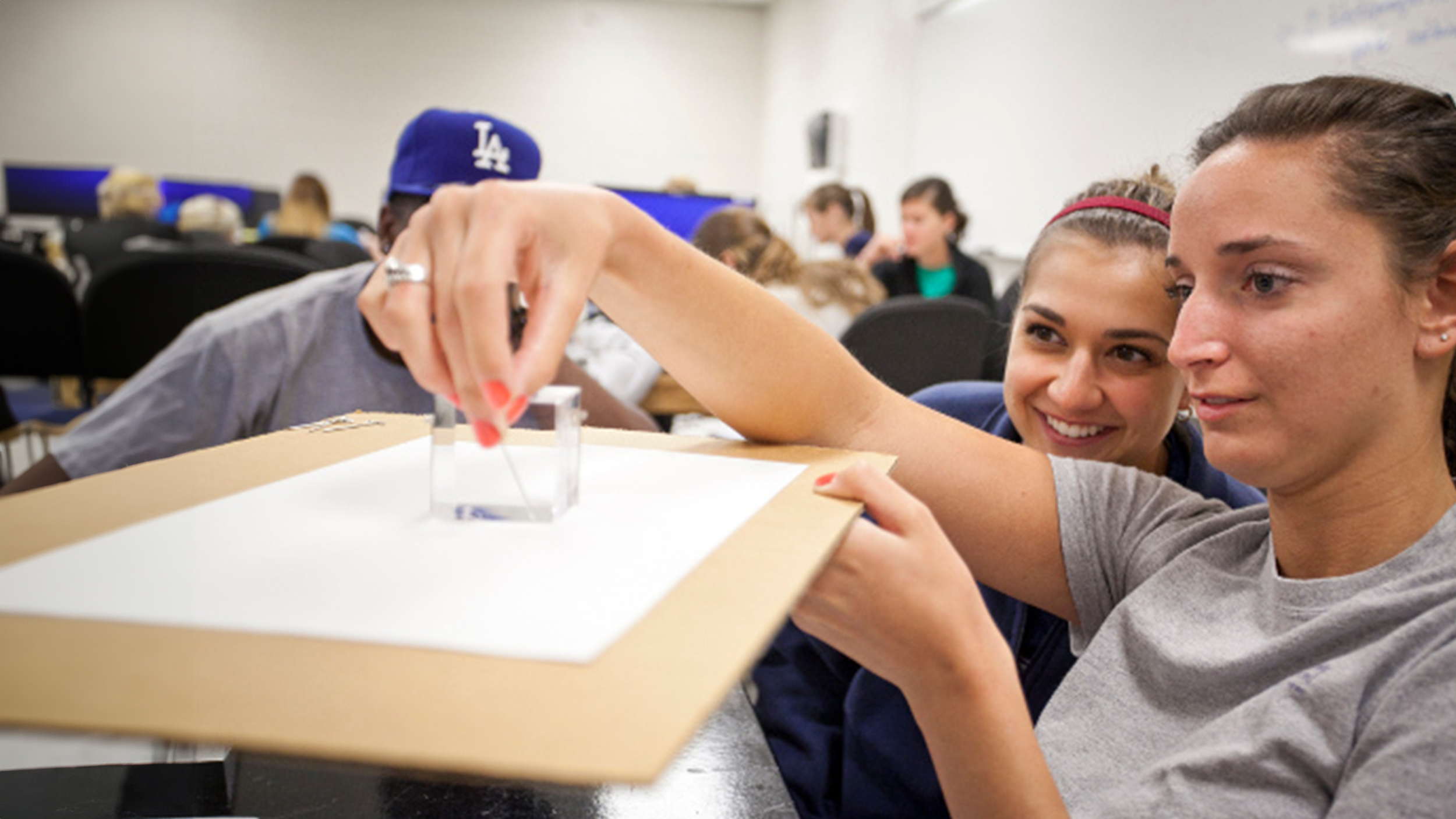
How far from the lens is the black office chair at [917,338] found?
7.17ft

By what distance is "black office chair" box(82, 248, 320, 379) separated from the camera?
208 cm

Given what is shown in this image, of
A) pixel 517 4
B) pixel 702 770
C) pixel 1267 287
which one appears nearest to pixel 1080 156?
pixel 1267 287

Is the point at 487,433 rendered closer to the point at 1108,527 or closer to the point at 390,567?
the point at 390,567

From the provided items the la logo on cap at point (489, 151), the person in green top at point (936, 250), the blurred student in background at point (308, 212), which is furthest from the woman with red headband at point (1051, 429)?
the blurred student in background at point (308, 212)

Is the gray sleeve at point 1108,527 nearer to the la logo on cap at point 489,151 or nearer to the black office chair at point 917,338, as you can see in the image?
the la logo on cap at point 489,151

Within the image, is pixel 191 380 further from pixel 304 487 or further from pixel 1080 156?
pixel 1080 156

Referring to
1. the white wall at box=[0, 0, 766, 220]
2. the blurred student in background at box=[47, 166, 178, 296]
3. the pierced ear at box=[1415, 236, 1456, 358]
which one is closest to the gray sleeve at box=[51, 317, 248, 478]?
the pierced ear at box=[1415, 236, 1456, 358]

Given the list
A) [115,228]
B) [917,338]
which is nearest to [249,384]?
[917,338]

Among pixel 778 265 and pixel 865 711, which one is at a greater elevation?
pixel 778 265

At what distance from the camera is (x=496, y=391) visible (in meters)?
0.52

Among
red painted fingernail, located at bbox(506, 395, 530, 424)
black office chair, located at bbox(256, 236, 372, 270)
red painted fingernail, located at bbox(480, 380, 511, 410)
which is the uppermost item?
red painted fingernail, located at bbox(480, 380, 511, 410)

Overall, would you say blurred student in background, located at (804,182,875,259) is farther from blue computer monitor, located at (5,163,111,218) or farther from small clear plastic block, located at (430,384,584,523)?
blue computer monitor, located at (5,163,111,218)

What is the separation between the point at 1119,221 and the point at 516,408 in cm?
79

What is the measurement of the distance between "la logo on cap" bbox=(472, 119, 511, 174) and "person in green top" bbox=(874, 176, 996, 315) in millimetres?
2803
